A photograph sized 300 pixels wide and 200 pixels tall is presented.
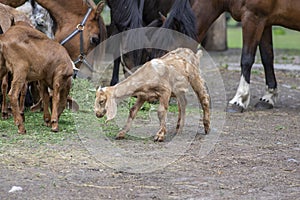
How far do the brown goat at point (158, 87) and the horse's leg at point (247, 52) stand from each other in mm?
2083

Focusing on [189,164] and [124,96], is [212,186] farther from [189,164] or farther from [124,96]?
[124,96]

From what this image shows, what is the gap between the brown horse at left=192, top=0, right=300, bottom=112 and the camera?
27.3 feet

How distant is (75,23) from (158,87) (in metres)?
1.73

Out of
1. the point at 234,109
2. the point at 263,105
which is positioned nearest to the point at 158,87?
the point at 234,109

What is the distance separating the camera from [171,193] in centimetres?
450

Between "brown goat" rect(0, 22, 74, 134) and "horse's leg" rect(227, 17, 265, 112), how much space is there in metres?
2.74

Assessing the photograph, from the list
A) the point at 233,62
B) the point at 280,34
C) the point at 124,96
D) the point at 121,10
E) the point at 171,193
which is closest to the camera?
the point at 171,193

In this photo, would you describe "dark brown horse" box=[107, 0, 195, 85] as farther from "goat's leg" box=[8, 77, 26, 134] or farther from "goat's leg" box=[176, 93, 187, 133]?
"goat's leg" box=[8, 77, 26, 134]

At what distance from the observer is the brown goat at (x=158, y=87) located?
574cm

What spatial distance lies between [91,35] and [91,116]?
2.68ft

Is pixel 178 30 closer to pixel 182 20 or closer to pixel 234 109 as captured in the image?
pixel 182 20

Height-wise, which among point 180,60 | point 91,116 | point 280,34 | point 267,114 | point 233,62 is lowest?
point 280,34

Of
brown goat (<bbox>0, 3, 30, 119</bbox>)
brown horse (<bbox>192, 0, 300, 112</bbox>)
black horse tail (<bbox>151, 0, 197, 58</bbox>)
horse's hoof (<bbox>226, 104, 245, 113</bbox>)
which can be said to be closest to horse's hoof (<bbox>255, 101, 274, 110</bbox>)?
brown horse (<bbox>192, 0, 300, 112</bbox>)

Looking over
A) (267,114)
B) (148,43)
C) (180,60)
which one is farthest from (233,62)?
(180,60)
